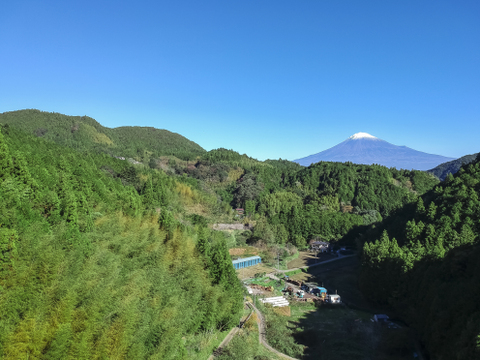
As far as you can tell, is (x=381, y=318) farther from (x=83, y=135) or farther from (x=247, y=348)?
(x=83, y=135)

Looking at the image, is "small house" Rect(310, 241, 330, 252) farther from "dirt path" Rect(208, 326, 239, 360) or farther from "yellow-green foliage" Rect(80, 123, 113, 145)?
"yellow-green foliage" Rect(80, 123, 113, 145)

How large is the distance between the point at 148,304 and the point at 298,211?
52.9 m

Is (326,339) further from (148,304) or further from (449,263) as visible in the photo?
(148,304)

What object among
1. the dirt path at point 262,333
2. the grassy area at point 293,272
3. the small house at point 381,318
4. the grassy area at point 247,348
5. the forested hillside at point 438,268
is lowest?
the grassy area at point 293,272

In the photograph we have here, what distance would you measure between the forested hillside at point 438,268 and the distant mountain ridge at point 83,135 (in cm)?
7954

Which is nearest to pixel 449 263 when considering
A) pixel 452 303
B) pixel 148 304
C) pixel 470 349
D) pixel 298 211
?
pixel 452 303

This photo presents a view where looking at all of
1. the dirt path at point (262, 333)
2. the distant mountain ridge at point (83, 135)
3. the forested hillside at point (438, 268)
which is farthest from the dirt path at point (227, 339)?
the distant mountain ridge at point (83, 135)

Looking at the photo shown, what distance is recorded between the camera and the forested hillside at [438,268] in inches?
634

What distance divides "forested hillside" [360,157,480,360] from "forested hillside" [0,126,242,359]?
1268cm

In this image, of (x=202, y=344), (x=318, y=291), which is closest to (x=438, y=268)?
(x=318, y=291)

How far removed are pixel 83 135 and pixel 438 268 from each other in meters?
127

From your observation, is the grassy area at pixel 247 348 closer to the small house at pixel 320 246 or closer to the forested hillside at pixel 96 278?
the forested hillside at pixel 96 278

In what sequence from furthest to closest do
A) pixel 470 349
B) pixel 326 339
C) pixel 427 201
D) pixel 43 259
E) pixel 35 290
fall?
1. pixel 427 201
2. pixel 326 339
3. pixel 470 349
4. pixel 43 259
5. pixel 35 290

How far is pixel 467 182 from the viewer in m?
34.9
